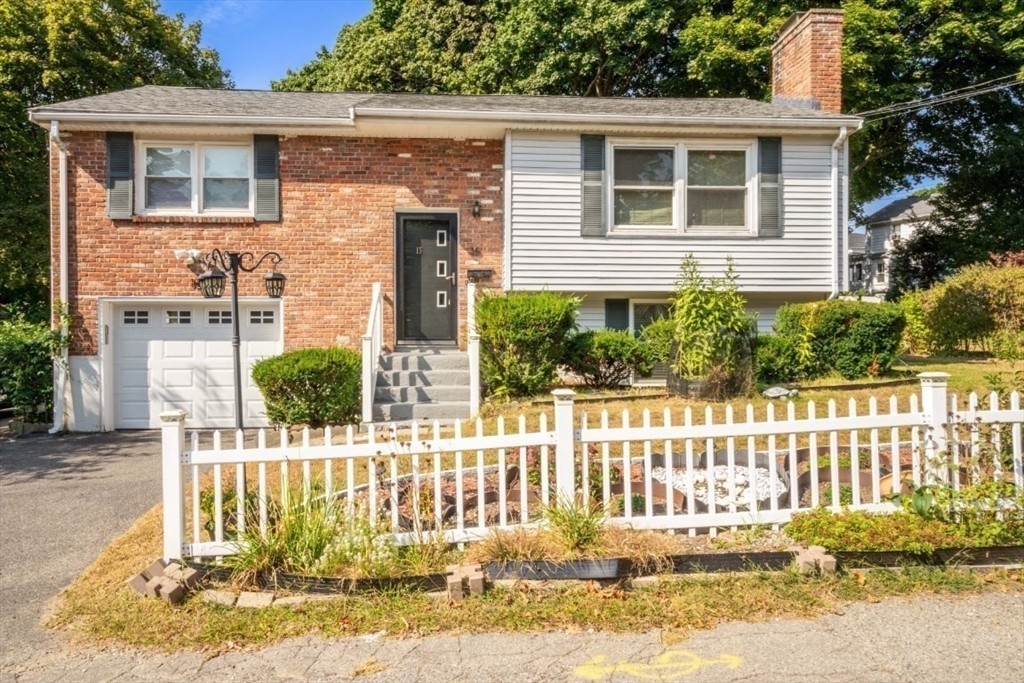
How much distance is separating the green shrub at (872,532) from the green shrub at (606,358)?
5537 mm

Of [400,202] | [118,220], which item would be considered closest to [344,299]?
[400,202]

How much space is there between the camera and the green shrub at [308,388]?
9.26 meters

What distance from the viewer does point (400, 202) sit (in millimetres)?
11766

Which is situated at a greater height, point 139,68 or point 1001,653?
point 139,68

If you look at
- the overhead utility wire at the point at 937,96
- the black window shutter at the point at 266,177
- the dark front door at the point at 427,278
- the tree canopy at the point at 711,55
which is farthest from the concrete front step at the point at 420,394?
the overhead utility wire at the point at 937,96

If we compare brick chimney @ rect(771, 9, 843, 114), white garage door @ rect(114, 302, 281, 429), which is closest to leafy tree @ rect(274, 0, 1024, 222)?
brick chimney @ rect(771, 9, 843, 114)

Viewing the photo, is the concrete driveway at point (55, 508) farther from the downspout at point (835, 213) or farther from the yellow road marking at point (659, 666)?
the downspout at point (835, 213)

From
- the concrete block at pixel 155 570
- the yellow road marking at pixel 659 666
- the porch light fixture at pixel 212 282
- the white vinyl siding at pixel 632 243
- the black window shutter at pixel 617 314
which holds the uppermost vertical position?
the white vinyl siding at pixel 632 243

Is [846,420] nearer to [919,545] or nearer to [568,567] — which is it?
[919,545]

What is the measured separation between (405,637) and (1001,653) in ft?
9.44

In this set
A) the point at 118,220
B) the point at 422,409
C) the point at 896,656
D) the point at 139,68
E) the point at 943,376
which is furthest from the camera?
the point at 139,68

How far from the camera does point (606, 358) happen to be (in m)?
10.3

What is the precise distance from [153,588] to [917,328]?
16.5m

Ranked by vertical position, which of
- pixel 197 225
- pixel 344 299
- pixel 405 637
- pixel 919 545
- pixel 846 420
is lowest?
pixel 405 637
